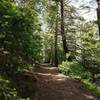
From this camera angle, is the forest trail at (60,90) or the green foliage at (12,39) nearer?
the green foliage at (12,39)

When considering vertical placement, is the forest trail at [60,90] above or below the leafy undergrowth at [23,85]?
below

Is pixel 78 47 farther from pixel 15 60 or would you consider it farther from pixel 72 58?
pixel 15 60

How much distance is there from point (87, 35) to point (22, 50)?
53.1ft

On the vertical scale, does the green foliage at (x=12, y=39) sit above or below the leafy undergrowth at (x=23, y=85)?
above


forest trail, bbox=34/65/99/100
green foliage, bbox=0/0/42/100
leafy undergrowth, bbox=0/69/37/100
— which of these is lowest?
forest trail, bbox=34/65/99/100

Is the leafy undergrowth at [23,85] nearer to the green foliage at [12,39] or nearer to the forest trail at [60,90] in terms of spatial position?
the green foliage at [12,39]

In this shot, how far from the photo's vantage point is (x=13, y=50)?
10.8m

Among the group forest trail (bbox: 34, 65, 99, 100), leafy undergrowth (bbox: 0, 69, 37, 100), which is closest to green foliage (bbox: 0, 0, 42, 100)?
leafy undergrowth (bbox: 0, 69, 37, 100)

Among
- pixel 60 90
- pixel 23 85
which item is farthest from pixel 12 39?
pixel 60 90

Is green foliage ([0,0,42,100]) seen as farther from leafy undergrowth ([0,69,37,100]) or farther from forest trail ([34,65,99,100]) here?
forest trail ([34,65,99,100])

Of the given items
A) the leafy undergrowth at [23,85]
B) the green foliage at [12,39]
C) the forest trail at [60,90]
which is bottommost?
the forest trail at [60,90]

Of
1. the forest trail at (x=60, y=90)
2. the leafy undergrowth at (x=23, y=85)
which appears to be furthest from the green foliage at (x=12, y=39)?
the forest trail at (x=60, y=90)

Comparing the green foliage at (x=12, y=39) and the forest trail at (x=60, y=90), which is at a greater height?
the green foliage at (x=12, y=39)

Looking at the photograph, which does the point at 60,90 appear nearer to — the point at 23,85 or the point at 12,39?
the point at 23,85
